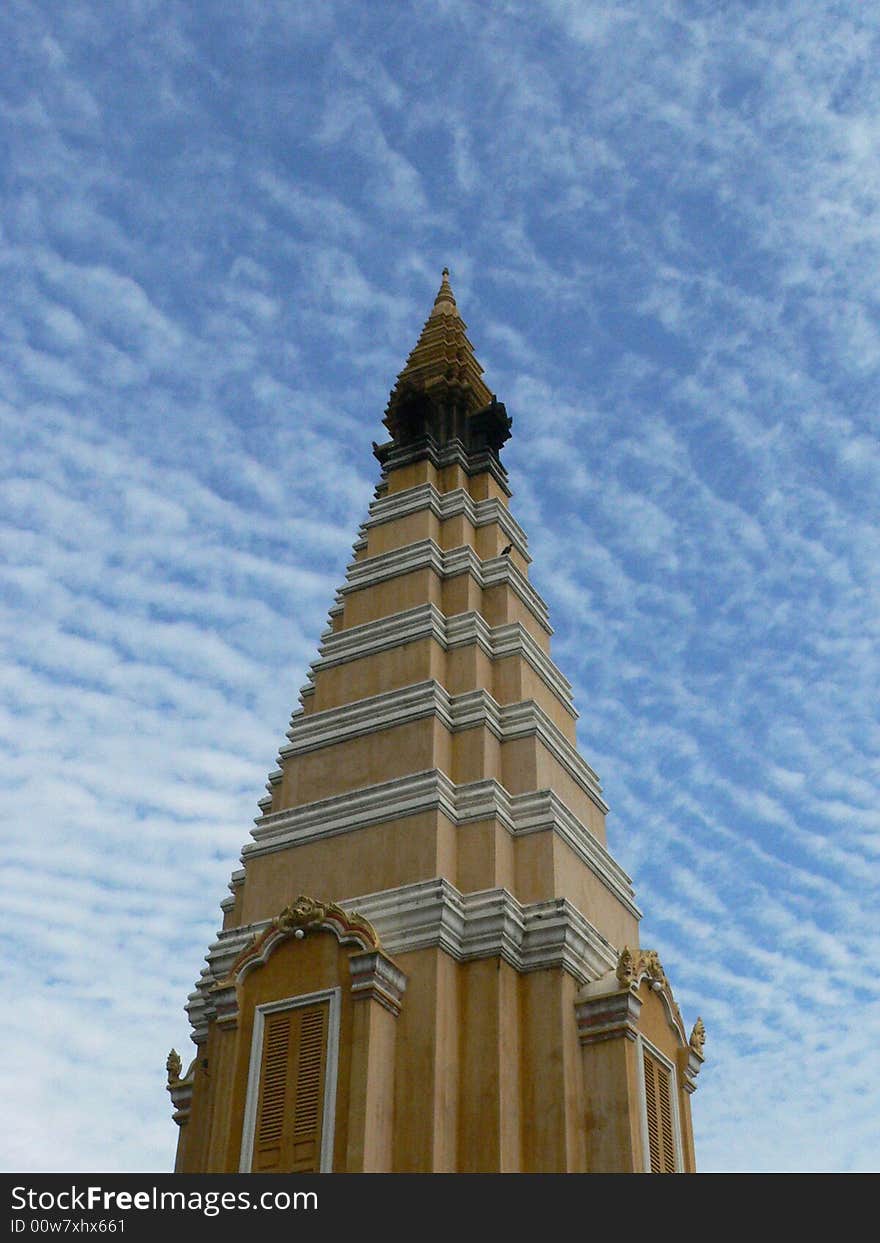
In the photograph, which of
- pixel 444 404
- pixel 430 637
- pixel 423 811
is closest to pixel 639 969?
pixel 423 811

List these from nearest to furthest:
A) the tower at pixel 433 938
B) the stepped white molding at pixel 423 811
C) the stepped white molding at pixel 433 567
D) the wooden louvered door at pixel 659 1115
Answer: the tower at pixel 433 938 → the wooden louvered door at pixel 659 1115 → the stepped white molding at pixel 423 811 → the stepped white molding at pixel 433 567

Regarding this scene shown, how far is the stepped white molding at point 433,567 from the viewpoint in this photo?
29062 millimetres

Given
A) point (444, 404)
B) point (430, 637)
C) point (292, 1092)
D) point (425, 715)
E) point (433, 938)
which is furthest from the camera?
point (444, 404)

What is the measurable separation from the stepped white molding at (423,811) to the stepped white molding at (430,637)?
3527 millimetres

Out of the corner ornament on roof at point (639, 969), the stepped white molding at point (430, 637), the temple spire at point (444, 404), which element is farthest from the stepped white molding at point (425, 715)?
the temple spire at point (444, 404)

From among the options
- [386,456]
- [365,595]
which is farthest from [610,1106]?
[386,456]

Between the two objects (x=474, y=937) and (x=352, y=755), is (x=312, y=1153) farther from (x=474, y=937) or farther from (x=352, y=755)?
(x=352, y=755)

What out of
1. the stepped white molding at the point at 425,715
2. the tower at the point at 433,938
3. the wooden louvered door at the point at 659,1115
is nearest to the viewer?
the tower at the point at 433,938

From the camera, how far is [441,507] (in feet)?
102

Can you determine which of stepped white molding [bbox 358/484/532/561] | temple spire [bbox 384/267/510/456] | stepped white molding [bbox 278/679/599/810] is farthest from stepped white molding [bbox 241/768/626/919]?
temple spire [bbox 384/267/510/456]

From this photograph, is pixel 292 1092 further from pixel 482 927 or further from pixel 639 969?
pixel 639 969

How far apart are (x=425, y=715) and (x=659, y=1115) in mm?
7771

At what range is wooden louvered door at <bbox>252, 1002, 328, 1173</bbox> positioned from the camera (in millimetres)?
20562

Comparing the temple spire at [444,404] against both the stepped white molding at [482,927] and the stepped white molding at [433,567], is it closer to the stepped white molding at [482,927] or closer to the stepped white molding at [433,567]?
the stepped white molding at [433,567]
